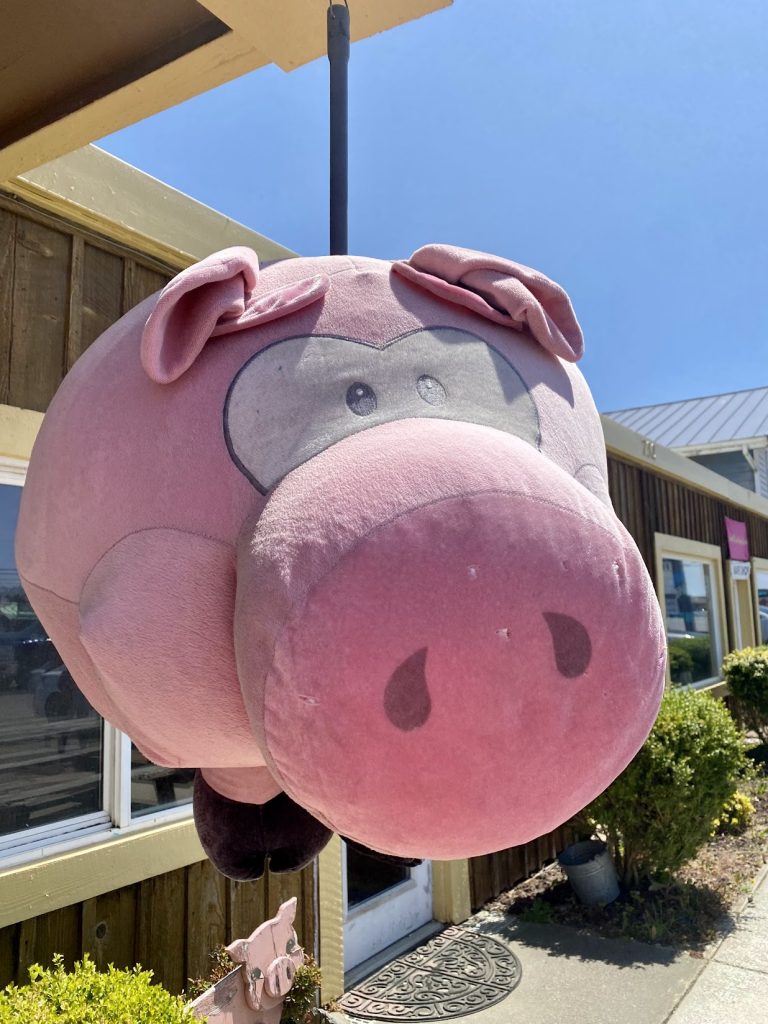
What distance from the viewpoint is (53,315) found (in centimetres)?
317

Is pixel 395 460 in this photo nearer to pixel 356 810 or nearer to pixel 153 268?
pixel 356 810

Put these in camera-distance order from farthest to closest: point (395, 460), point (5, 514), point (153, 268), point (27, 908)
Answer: point (153, 268), point (5, 514), point (27, 908), point (395, 460)

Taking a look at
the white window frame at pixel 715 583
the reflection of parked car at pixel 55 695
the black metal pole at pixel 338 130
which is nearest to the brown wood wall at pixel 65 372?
the reflection of parked car at pixel 55 695

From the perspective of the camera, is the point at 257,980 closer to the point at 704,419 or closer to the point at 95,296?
the point at 95,296

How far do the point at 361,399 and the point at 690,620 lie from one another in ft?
33.6

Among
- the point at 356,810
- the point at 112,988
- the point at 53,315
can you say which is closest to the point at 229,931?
the point at 112,988

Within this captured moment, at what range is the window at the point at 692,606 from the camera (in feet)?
30.8

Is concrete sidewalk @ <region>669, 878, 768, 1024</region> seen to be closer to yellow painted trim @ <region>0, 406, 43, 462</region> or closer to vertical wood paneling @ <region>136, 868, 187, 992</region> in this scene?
vertical wood paneling @ <region>136, 868, 187, 992</region>

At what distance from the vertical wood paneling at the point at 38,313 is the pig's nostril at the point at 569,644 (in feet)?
8.91

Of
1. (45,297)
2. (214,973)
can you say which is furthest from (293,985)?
(45,297)

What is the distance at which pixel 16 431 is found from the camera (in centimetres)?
296

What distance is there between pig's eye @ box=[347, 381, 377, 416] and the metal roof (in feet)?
52.9

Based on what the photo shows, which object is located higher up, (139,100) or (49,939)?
(139,100)

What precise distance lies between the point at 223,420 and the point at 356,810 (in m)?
0.47
